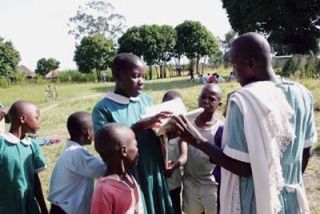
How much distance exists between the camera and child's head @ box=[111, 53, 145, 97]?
2.78 meters

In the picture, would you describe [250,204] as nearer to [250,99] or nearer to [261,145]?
[261,145]

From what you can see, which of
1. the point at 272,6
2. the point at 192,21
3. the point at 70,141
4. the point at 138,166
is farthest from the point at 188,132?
the point at 192,21

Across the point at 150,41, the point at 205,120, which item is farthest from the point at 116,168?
the point at 150,41

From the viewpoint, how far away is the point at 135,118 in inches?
114

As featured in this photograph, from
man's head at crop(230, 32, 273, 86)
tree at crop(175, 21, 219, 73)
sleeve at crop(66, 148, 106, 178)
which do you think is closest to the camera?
man's head at crop(230, 32, 273, 86)

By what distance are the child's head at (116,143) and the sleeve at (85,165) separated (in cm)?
18

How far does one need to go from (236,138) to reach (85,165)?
109cm

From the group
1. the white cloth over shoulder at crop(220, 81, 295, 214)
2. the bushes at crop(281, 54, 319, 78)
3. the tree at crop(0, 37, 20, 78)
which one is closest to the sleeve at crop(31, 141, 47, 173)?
the white cloth over shoulder at crop(220, 81, 295, 214)

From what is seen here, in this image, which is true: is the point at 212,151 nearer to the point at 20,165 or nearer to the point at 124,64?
the point at 124,64

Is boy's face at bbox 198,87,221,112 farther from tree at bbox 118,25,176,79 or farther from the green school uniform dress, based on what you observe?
tree at bbox 118,25,176,79

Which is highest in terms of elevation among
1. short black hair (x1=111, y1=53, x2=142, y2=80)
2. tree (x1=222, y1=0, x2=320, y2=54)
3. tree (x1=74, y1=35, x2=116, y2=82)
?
tree (x1=222, y1=0, x2=320, y2=54)

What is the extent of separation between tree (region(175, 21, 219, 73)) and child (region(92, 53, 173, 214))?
4260cm

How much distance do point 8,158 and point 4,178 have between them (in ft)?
0.45

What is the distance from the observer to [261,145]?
206 cm
